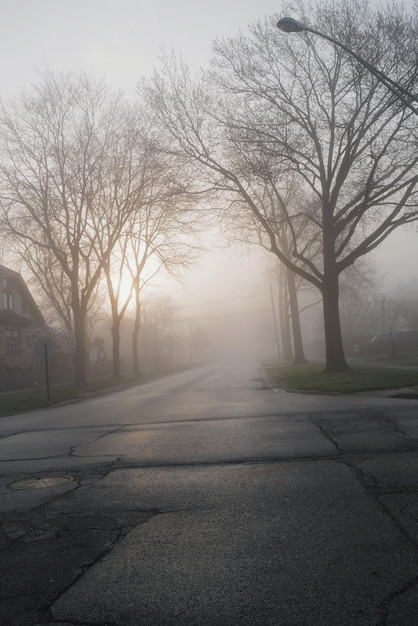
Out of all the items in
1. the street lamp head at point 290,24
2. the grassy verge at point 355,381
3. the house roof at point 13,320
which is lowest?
the grassy verge at point 355,381

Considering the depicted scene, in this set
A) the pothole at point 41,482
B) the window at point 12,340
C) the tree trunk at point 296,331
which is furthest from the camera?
the window at point 12,340

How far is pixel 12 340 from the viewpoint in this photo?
142 ft

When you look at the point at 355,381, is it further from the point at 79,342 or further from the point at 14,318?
the point at 14,318

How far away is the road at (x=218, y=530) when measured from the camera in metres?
3.54

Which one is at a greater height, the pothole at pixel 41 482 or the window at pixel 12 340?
the window at pixel 12 340

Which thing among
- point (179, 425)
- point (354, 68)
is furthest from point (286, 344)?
point (179, 425)

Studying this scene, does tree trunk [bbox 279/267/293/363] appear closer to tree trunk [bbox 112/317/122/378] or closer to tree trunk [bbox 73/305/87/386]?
tree trunk [bbox 112/317/122/378]

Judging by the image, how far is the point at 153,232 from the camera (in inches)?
1502

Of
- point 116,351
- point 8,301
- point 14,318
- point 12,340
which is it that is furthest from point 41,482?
point 8,301

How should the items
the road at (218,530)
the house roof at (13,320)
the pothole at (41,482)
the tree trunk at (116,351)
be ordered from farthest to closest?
the tree trunk at (116,351)
the house roof at (13,320)
the pothole at (41,482)
the road at (218,530)

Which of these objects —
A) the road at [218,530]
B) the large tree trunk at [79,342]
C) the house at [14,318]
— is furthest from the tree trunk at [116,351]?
the road at [218,530]

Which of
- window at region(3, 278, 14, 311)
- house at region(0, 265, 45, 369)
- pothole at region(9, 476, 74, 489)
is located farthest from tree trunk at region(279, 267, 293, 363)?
pothole at region(9, 476, 74, 489)

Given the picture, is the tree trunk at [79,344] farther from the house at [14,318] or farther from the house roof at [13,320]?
the house roof at [13,320]

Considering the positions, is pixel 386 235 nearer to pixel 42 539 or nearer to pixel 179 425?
pixel 179 425
